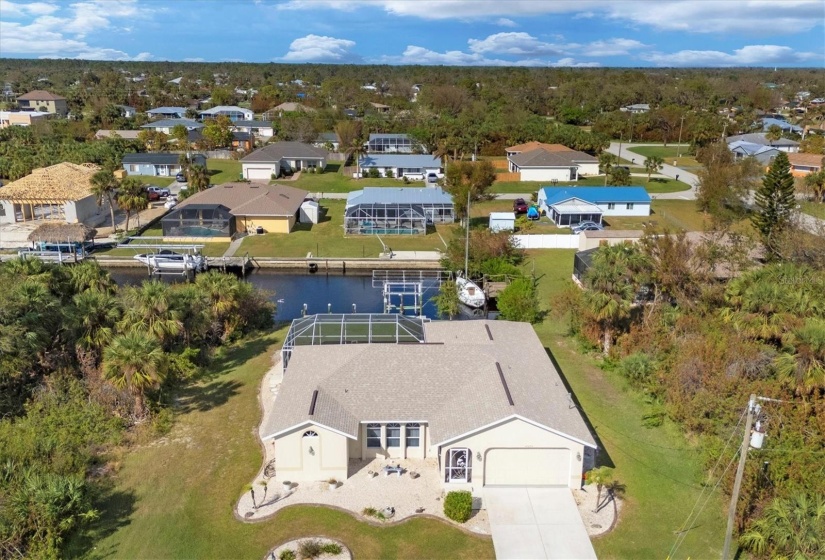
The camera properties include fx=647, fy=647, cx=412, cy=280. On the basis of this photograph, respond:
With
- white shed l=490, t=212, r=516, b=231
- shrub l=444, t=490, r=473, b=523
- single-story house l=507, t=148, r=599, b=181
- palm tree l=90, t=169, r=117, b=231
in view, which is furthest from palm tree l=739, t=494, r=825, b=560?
single-story house l=507, t=148, r=599, b=181

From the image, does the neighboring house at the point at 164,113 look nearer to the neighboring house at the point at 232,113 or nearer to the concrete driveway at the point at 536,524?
the neighboring house at the point at 232,113

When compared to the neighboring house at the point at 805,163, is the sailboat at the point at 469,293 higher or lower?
lower

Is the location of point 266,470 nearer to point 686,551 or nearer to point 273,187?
point 686,551

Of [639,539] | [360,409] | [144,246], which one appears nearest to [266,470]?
[360,409]

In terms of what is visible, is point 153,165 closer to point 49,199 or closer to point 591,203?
point 49,199

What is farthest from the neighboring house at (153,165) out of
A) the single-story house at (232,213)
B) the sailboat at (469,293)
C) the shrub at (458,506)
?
the shrub at (458,506)

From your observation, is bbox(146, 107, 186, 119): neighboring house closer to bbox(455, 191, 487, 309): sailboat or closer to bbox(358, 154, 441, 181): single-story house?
bbox(358, 154, 441, 181): single-story house
